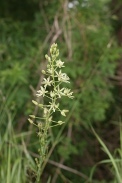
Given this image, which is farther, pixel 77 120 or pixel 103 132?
pixel 103 132

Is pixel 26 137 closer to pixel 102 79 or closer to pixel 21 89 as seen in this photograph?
pixel 21 89

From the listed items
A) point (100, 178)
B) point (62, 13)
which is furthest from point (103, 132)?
point (62, 13)

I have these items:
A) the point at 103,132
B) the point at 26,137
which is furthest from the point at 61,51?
the point at 103,132

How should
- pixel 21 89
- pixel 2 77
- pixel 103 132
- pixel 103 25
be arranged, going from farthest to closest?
pixel 103 132 < pixel 103 25 < pixel 21 89 < pixel 2 77

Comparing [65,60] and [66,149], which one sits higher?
[65,60]

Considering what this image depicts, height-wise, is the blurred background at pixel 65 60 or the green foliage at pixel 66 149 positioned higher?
the blurred background at pixel 65 60

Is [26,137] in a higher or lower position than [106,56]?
lower

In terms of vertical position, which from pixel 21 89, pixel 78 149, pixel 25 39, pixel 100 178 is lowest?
pixel 100 178

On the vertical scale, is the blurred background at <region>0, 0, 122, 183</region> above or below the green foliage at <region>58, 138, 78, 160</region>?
above

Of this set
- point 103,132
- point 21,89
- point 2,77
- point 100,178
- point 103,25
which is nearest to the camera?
point 2,77
